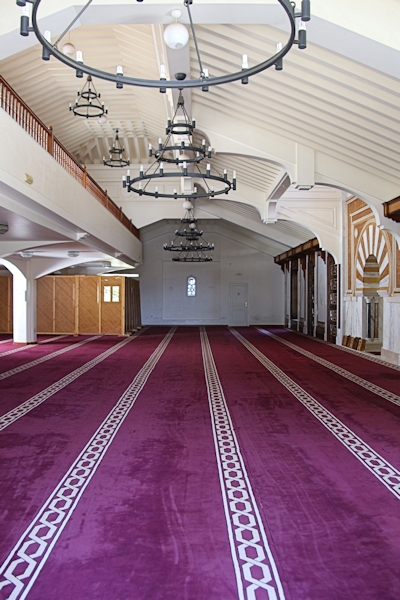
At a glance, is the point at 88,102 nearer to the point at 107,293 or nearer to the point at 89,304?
the point at 107,293

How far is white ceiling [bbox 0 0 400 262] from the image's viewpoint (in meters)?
4.89

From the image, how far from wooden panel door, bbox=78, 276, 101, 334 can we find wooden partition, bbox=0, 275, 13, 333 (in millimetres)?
2744

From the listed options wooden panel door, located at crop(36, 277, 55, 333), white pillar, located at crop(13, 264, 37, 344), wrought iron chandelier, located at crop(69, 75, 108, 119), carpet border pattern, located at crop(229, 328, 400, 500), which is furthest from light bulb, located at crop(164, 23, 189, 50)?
wooden panel door, located at crop(36, 277, 55, 333)

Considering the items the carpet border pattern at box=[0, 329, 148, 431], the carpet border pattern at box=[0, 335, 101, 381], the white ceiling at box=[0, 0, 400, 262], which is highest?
the white ceiling at box=[0, 0, 400, 262]

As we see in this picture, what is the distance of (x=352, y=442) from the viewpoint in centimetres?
493

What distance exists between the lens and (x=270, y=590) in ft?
8.06

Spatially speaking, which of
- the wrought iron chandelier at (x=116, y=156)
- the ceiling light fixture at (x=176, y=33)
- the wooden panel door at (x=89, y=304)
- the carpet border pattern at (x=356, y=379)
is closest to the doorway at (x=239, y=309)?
the wooden panel door at (x=89, y=304)

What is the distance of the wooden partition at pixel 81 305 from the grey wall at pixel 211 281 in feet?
22.3

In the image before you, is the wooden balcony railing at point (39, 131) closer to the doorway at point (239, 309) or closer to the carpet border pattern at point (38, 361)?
the carpet border pattern at point (38, 361)

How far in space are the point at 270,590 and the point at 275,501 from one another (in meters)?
1.07

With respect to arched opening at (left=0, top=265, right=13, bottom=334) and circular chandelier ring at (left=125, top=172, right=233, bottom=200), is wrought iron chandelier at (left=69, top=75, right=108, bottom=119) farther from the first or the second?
arched opening at (left=0, top=265, right=13, bottom=334)

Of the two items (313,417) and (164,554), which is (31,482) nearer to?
(164,554)

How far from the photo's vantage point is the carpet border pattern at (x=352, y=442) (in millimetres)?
3965

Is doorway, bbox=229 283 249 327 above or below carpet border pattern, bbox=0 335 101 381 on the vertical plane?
above
